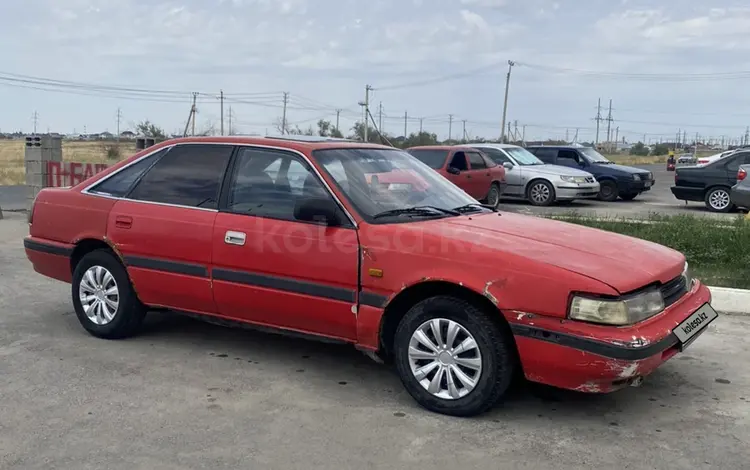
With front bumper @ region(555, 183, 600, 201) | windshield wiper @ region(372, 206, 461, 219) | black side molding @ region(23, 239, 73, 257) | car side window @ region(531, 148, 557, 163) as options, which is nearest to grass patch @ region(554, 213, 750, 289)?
windshield wiper @ region(372, 206, 461, 219)

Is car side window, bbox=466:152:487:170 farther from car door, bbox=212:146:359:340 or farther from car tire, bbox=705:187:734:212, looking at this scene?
car door, bbox=212:146:359:340

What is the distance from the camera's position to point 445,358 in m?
4.27

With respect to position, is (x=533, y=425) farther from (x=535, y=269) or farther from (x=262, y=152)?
(x=262, y=152)

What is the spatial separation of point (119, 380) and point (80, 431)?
2.75 ft

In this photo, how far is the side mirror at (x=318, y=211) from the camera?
459 centimetres

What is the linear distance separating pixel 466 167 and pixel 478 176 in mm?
396

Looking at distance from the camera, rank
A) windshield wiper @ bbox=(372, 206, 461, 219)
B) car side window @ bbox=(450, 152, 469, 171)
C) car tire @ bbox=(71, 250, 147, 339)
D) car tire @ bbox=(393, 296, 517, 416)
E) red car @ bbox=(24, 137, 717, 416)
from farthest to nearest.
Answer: car side window @ bbox=(450, 152, 469, 171)
car tire @ bbox=(71, 250, 147, 339)
windshield wiper @ bbox=(372, 206, 461, 219)
car tire @ bbox=(393, 296, 517, 416)
red car @ bbox=(24, 137, 717, 416)

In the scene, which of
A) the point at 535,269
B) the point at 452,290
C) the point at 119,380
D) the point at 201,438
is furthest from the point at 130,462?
the point at 535,269

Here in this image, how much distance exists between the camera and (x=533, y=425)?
165 inches

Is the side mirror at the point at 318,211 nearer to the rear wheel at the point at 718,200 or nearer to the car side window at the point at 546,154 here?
Result: the rear wheel at the point at 718,200

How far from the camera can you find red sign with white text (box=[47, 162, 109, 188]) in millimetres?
13359

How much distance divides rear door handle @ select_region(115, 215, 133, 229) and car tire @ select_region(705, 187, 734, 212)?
15008 mm

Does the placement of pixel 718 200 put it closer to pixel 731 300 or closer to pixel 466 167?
pixel 466 167

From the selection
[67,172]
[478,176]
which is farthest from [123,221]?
[478,176]
